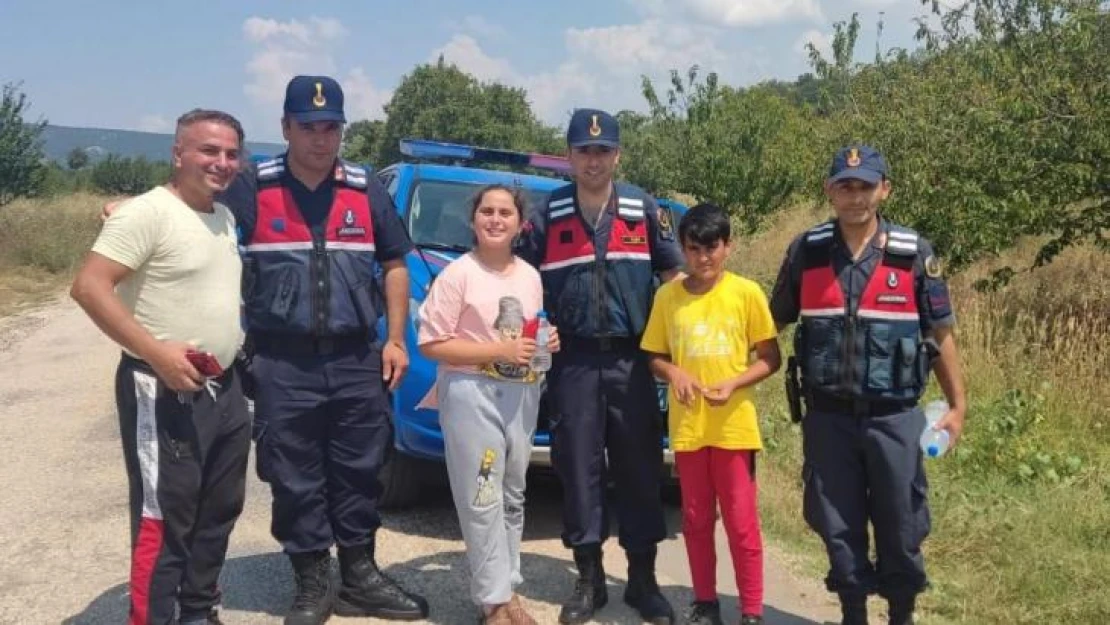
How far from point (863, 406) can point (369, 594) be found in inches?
81.5

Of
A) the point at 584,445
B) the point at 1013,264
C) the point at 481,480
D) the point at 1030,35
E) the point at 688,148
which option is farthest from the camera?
the point at 688,148

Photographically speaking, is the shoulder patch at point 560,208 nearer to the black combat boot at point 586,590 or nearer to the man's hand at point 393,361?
the man's hand at point 393,361

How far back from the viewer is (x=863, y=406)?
10.8ft

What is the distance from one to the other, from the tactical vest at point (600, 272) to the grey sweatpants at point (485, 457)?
1.22ft

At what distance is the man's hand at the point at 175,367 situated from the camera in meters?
2.95

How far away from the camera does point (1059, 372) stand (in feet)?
21.4

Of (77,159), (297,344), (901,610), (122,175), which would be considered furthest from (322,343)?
(77,159)

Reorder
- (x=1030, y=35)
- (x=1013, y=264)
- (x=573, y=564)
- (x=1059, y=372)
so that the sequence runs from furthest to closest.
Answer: (x=1013, y=264) < (x=1030, y=35) < (x=1059, y=372) < (x=573, y=564)

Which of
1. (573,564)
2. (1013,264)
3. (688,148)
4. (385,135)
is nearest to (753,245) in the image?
(688,148)

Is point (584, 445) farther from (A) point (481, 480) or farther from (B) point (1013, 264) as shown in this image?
(B) point (1013, 264)

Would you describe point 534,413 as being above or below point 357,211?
below

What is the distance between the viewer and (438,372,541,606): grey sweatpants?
137 inches

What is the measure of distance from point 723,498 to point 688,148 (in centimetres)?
1283

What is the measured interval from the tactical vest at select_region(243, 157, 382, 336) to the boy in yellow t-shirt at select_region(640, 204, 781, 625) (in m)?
1.23
